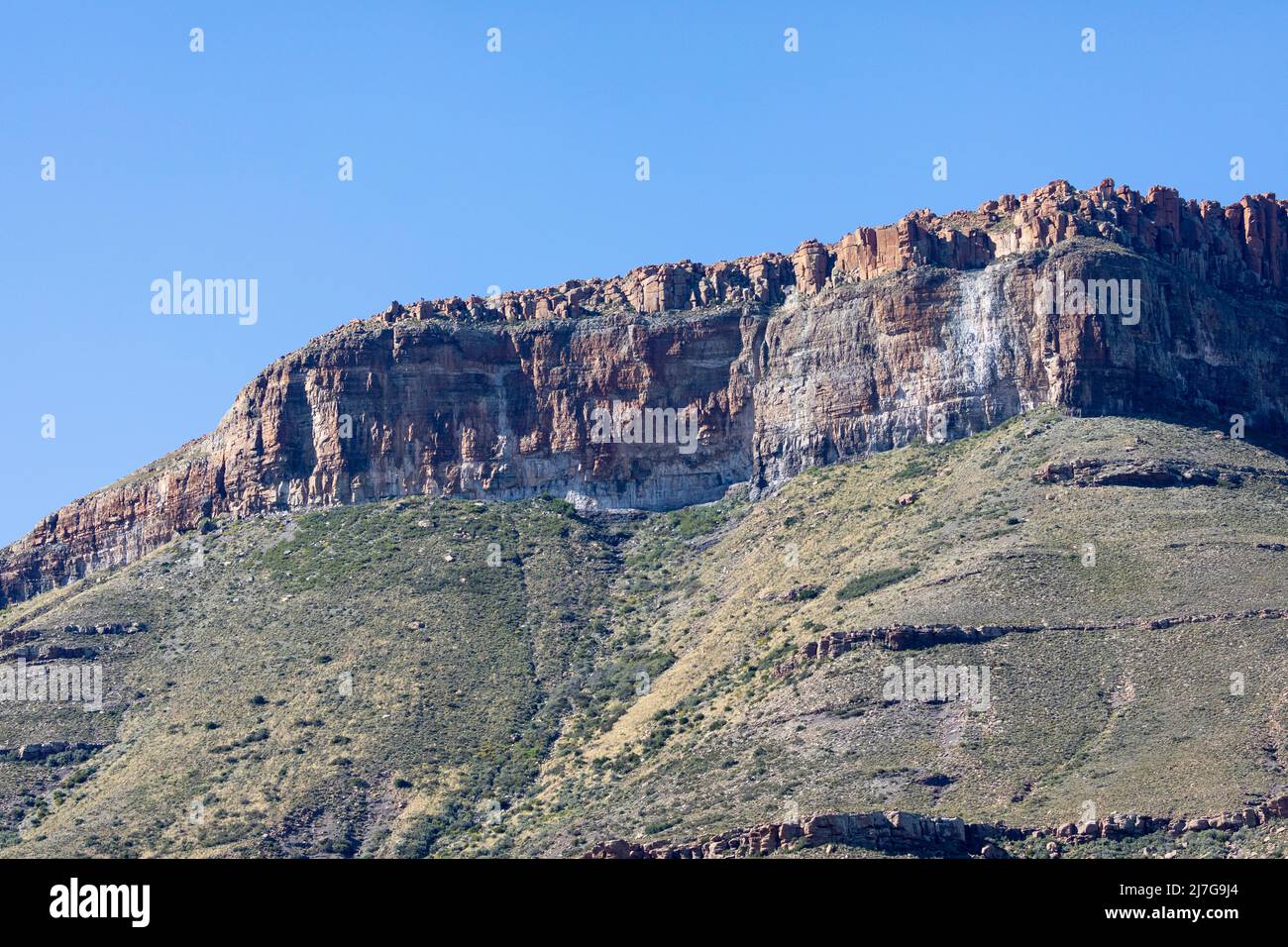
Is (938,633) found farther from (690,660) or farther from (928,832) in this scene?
(928,832)

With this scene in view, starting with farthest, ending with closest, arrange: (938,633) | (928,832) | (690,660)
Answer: (690,660)
(938,633)
(928,832)

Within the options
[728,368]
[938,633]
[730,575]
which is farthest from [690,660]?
[728,368]

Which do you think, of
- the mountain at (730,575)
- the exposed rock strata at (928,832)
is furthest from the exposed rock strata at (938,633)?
the exposed rock strata at (928,832)

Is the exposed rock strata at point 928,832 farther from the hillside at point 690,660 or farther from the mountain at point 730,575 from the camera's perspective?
the hillside at point 690,660

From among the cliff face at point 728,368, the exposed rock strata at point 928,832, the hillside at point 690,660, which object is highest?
the cliff face at point 728,368
